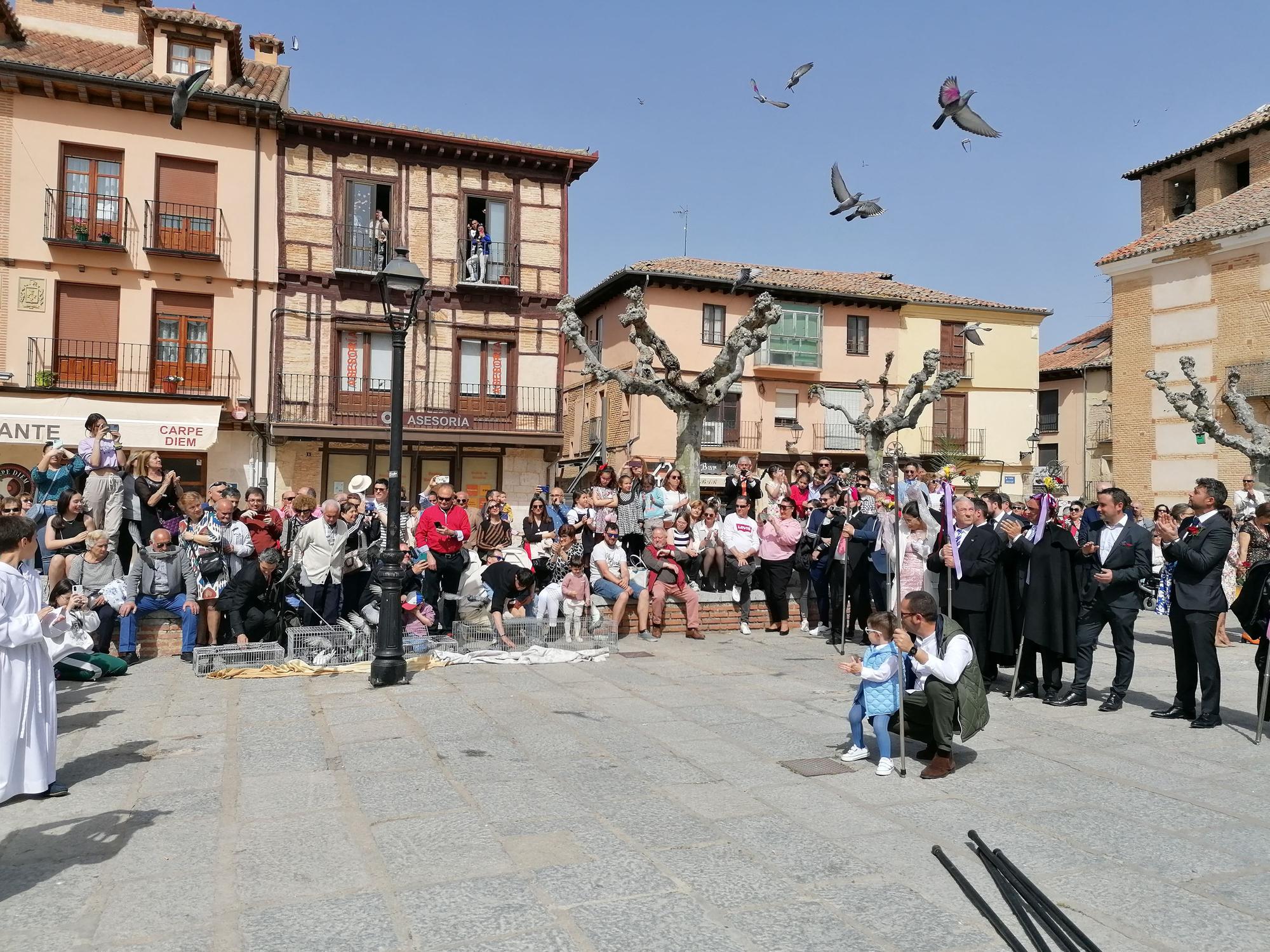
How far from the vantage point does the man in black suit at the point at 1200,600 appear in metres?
7.34

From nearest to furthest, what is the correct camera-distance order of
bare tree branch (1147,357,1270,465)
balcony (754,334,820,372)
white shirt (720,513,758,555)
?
white shirt (720,513,758,555), bare tree branch (1147,357,1270,465), balcony (754,334,820,372)

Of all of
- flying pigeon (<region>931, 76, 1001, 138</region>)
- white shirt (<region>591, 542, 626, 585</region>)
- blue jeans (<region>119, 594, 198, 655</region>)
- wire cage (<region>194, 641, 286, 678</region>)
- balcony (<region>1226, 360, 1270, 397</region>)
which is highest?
flying pigeon (<region>931, 76, 1001, 138</region>)

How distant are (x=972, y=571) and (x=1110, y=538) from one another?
1250 millimetres

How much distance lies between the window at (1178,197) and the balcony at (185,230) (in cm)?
3140

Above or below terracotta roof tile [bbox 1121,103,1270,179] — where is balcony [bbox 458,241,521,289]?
below

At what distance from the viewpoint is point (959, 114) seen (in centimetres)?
1169

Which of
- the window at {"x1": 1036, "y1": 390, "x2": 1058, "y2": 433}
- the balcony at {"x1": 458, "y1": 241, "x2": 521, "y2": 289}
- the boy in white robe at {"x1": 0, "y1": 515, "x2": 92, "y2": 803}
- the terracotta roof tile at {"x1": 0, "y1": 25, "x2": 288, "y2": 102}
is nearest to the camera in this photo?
the boy in white robe at {"x1": 0, "y1": 515, "x2": 92, "y2": 803}

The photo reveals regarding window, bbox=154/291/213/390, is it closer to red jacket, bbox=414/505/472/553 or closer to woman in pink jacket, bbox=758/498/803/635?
red jacket, bbox=414/505/472/553

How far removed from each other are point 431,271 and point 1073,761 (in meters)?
21.7

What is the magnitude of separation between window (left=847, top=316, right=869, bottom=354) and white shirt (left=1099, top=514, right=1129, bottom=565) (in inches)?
1128

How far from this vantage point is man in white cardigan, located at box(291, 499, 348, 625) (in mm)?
10125

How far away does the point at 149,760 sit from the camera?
616 cm

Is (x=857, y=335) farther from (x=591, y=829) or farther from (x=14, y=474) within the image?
(x=591, y=829)

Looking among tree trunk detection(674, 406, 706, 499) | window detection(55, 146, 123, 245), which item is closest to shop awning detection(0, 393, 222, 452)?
window detection(55, 146, 123, 245)
